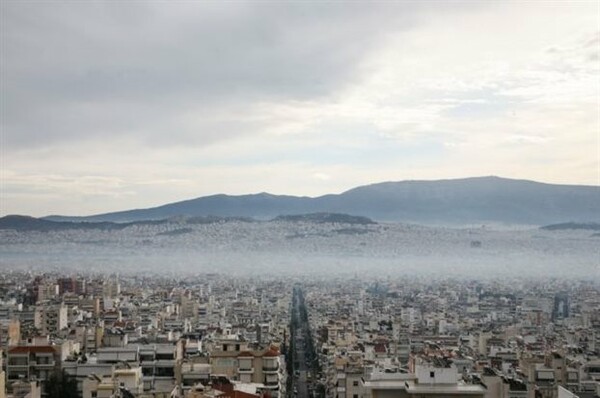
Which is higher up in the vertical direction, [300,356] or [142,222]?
[142,222]

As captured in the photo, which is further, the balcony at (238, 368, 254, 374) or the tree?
the balcony at (238, 368, 254, 374)

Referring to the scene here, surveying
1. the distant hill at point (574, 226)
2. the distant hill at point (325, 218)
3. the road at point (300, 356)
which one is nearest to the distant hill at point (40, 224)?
the road at point (300, 356)

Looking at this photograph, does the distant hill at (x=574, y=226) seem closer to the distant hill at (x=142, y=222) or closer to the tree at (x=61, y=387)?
the distant hill at (x=142, y=222)

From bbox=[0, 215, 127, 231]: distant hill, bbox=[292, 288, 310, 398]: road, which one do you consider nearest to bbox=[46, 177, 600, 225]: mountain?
bbox=[0, 215, 127, 231]: distant hill

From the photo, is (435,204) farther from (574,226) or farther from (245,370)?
(245,370)

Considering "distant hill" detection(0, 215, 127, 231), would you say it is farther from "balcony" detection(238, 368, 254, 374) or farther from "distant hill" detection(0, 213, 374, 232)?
"balcony" detection(238, 368, 254, 374)

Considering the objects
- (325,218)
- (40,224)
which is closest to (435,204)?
(325,218)
